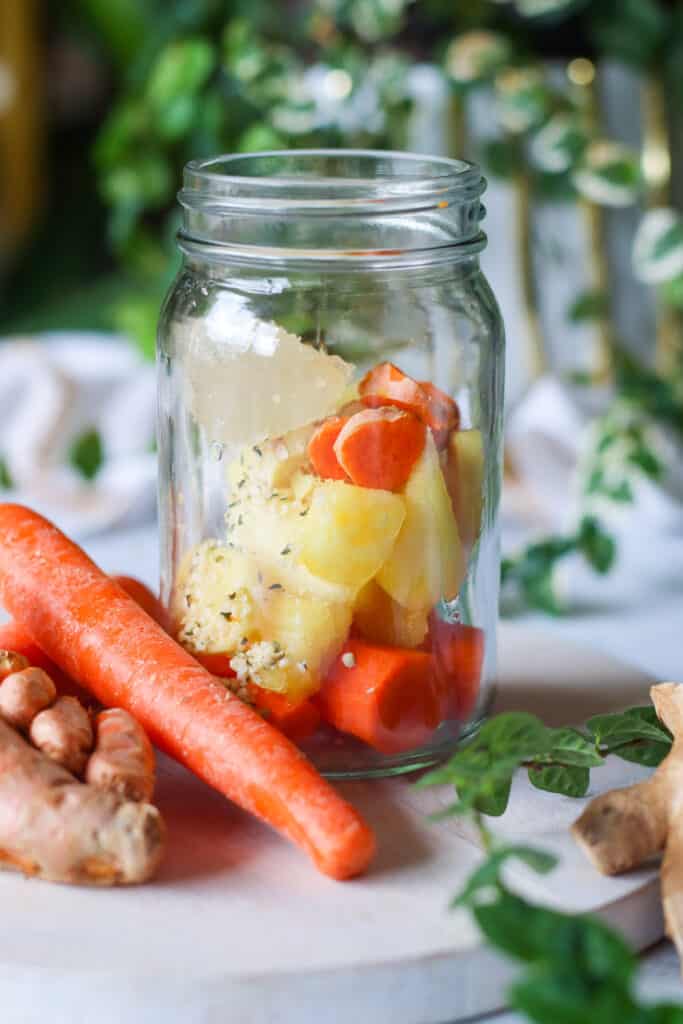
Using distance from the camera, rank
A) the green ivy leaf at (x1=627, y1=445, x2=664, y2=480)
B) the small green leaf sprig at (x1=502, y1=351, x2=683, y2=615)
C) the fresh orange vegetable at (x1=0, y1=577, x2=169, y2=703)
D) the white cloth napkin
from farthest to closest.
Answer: the white cloth napkin, the green ivy leaf at (x1=627, y1=445, x2=664, y2=480), the small green leaf sprig at (x1=502, y1=351, x2=683, y2=615), the fresh orange vegetable at (x1=0, y1=577, x2=169, y2=703)

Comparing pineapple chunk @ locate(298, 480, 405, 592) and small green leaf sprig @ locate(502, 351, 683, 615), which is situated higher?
pineapple chunk @ locate(298, 480, 405, 592)

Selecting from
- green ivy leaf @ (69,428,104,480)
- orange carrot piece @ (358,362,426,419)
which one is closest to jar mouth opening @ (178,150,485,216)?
orange carrot piece @ (358,362,426,419)

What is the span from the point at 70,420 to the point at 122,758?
4.18 feet

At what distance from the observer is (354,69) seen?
2061 mm

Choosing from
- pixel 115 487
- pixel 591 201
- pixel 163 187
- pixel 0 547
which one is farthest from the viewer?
pixel 163 187

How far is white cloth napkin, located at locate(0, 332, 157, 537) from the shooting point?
1.94m

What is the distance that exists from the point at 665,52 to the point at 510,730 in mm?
1434

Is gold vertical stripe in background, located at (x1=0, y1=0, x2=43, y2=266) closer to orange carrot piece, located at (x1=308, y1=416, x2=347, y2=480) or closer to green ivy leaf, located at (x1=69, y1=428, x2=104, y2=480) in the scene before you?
green ivy leaf, located at (x1=69, y1=428, x2=104, y2=480)

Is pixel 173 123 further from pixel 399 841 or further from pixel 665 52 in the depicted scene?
pixel 399 841

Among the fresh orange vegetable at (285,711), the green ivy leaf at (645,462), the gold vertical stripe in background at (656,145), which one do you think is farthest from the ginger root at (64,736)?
the gold vertical stripe in background at (656,145)

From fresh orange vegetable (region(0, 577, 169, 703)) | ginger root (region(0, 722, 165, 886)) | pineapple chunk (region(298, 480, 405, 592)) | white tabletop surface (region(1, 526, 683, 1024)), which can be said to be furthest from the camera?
white tabletop surface (region(1, 526, 683, 1024))

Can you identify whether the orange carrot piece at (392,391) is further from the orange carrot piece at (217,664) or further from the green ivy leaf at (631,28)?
the green ivy leaf at (631,28)

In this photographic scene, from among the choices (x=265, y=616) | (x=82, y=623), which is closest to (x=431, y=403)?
(x=265, y=616)

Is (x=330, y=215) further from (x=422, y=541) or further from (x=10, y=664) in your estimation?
(x=10, y=664)
